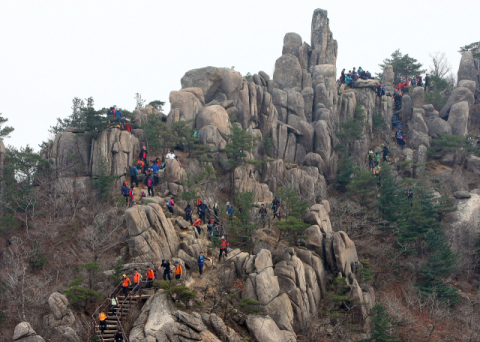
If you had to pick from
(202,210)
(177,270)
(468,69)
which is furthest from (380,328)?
(468,69)

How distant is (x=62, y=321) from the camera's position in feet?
71.8

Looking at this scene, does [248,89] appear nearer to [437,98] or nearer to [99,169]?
[99,169]

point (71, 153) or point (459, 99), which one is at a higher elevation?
point (459, 99)

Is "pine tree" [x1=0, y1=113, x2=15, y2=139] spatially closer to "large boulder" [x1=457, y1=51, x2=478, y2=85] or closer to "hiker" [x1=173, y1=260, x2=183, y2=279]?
"hiker" [x1=173, y1=260, x2=183, y2=279]

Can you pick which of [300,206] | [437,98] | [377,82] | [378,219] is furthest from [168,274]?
[437,98]

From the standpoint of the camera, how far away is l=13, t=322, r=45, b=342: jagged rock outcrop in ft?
67.8

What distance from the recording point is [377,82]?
51094 mm

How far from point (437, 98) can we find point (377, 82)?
28.8 feet

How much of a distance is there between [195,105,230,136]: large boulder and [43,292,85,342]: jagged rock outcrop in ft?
72.3

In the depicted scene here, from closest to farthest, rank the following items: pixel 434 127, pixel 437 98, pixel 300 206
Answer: pixel 300 206 → pixel 434 127 → pixel 437 98

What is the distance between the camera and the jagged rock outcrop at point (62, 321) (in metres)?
21.4

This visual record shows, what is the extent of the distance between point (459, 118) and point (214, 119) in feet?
89.6

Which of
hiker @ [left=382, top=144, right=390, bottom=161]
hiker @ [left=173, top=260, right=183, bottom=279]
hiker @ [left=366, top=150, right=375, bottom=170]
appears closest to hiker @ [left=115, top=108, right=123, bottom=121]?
hiker @ [left=173, top=260, right=183, bottom=279]

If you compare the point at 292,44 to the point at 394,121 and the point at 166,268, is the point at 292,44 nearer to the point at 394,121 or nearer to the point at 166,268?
the point at 394,121
